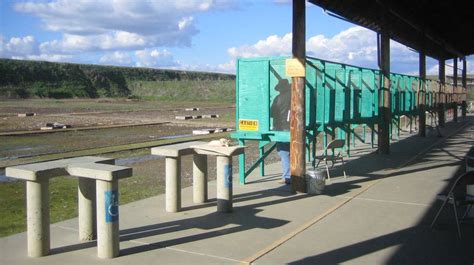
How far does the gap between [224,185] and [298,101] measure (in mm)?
2210

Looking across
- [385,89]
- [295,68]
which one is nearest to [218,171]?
[295,68]

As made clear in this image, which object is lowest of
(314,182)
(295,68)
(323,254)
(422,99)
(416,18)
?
(323,254)

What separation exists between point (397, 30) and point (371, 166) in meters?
10.5

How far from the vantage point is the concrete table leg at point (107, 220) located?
5.04m

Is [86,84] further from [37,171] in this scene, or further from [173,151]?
[37,171]

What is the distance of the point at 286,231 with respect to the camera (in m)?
6.19

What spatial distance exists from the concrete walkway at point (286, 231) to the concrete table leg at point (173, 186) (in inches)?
5.2

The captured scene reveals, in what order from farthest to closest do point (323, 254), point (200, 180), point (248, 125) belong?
point (248, 125)
point (200, 180)
point (323, 254)

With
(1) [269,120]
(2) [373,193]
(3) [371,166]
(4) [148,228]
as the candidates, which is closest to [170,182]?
(4) [148,228]

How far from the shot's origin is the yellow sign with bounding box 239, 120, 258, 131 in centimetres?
949

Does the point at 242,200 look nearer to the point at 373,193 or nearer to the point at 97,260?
the point at 373,193

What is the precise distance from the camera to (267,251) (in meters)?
5.36

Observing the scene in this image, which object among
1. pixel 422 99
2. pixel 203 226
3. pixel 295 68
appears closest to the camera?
pixel 203 226

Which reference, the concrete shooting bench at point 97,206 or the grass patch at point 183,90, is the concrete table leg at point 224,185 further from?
the grass patch at point 183,90
